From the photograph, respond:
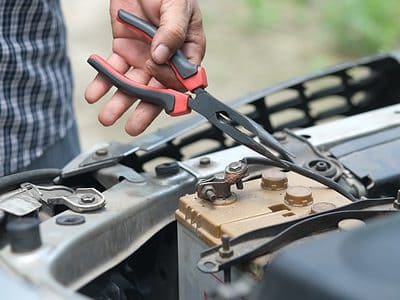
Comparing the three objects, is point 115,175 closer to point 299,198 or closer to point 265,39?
point 299,198

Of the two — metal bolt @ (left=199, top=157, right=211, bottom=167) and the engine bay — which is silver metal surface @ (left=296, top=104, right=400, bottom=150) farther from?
metal bolt @ (left=199, top=157, right=211, bottom=167)

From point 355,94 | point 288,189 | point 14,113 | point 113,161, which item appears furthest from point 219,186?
point 355,94

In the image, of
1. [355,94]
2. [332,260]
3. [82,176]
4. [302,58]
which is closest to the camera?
[332,260]

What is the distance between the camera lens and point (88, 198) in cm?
118

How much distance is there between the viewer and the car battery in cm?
108

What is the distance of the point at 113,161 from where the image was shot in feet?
4.54

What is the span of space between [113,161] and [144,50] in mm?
208

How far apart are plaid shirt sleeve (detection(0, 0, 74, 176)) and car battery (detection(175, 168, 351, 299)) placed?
0.62 m

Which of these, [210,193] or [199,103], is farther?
[199,103]

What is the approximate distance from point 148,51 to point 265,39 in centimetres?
368

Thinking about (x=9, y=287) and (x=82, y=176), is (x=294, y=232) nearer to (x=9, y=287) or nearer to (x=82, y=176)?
(x=9, y=287)

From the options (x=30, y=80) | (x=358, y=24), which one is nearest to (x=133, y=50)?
(x=30, y=80)

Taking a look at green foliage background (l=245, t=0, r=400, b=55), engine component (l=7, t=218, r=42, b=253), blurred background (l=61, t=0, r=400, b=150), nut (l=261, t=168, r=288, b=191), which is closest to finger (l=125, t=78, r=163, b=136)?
nut (l=261, t=168, r=288, b=191)

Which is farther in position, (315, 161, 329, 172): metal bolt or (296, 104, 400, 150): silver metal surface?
(296, 104, 400, 150): silver metal surface
